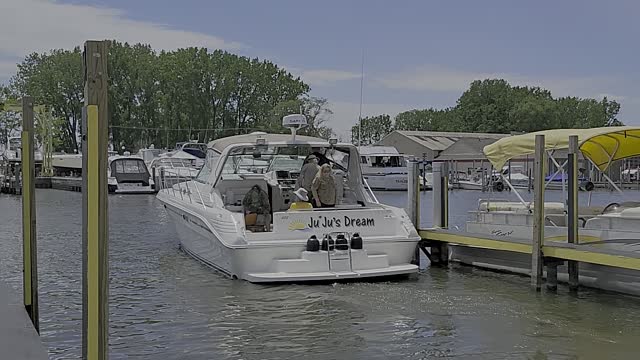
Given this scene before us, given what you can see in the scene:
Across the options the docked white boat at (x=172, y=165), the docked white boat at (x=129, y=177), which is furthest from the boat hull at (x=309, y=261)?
the docked white boat at (x=129, y=177)

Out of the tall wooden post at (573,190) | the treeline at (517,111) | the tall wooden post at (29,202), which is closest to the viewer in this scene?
the tall wooden post at (29,202)

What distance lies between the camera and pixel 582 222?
12.9 m

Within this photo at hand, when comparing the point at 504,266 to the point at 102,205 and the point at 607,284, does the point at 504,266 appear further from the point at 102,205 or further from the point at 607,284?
the point at 102,205

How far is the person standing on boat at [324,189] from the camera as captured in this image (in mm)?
13594

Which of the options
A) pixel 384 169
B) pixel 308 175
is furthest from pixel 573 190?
pixel 384 169

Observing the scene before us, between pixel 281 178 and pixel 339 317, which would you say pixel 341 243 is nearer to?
pixel 339 317

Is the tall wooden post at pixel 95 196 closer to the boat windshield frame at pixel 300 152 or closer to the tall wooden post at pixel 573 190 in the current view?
the tall wooden post at pixel 573 190

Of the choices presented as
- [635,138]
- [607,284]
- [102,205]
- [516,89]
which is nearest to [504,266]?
[607,284]

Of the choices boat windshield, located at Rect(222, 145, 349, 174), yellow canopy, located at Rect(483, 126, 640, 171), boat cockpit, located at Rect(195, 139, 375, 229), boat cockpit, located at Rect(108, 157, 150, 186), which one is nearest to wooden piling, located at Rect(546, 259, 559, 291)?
yellow canopy, located at Rect(483, 126, 640, 171)

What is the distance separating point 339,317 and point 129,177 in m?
36.3

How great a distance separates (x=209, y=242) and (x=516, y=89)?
93.2 m

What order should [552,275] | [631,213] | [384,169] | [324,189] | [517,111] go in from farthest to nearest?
[517,111]
[384,169]
[324,189]
[631,213]
[552,275]

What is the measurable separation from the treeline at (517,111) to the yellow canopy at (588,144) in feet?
243

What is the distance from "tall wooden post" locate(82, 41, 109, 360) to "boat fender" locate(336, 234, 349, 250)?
303 inches
